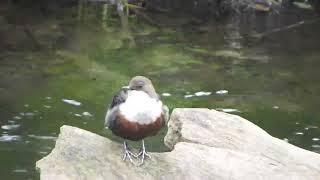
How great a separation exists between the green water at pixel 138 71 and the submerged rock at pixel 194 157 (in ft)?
5.25

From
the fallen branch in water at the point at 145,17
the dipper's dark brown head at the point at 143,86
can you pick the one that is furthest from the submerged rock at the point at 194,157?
the fallen branch in water at the point at 145,17

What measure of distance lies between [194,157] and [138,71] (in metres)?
4.84

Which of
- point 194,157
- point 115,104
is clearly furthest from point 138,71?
point 115,104

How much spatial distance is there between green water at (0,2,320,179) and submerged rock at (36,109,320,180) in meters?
1.60

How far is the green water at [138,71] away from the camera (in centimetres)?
679

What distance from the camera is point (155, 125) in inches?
152

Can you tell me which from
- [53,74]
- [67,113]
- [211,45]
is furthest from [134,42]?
[67,113]

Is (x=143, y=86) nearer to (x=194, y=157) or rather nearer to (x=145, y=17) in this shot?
(x=194, y=157)

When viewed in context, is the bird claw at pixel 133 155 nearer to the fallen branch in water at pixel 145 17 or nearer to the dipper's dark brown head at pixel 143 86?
the dipper's dark brown head at pixel 143 86

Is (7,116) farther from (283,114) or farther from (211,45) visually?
(211,45)

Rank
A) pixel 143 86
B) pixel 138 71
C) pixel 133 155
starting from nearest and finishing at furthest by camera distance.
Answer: pixel 143 86
pixel 133 155
pixel 138 71

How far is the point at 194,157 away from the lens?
412 cm

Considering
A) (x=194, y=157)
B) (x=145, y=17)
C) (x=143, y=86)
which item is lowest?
(x=145, y=17)

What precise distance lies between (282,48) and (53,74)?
14.0 feet
